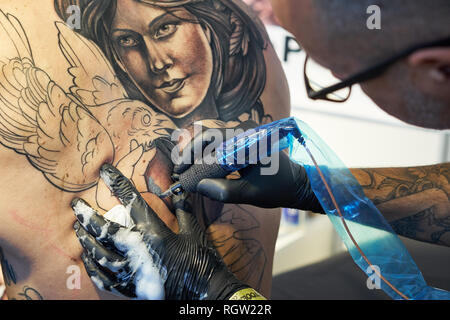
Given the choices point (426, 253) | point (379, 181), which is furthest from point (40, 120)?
point (426, 253)

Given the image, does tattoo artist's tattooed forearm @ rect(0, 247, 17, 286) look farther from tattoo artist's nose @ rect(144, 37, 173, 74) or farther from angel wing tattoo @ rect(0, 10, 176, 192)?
tattoo artist's nose @ rect(144, 37, 173, 74)

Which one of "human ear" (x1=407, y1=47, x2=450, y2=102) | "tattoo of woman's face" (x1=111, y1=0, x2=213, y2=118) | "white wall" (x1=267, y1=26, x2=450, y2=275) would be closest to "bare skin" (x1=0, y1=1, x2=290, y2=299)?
"tattoo of woman's face" (x1=111, y1=0, x2=213, y2=118)

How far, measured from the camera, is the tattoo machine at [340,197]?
30.0 inches

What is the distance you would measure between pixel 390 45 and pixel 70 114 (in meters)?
→ 0.57

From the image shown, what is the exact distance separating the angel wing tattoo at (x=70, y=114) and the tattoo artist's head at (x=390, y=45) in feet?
1.23

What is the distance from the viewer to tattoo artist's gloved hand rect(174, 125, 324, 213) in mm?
808

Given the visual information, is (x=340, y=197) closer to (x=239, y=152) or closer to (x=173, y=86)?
(x=239, y=152)

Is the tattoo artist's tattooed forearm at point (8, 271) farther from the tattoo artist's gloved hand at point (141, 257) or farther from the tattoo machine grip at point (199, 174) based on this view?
the tattoo machine grip at point (199, 174)

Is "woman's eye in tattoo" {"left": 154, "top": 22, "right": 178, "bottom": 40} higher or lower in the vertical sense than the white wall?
higher

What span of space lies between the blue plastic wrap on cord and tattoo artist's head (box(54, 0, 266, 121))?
20 centimetres

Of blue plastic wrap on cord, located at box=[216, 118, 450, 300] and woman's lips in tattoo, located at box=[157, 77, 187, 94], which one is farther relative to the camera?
woman's lips in tattoo, located at box=[157, 77, 187, 94]

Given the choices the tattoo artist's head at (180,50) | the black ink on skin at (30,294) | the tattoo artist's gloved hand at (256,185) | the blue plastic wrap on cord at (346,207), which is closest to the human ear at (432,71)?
the blue plastic wrap on cord at (346,207)

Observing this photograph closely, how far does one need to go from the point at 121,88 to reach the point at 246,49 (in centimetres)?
34

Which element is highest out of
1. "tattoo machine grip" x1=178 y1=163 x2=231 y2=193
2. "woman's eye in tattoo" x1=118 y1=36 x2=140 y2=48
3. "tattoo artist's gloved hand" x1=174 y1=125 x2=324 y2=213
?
"woman's eye in tattoo" x1=118 y1=36 x2=140 y2=48
